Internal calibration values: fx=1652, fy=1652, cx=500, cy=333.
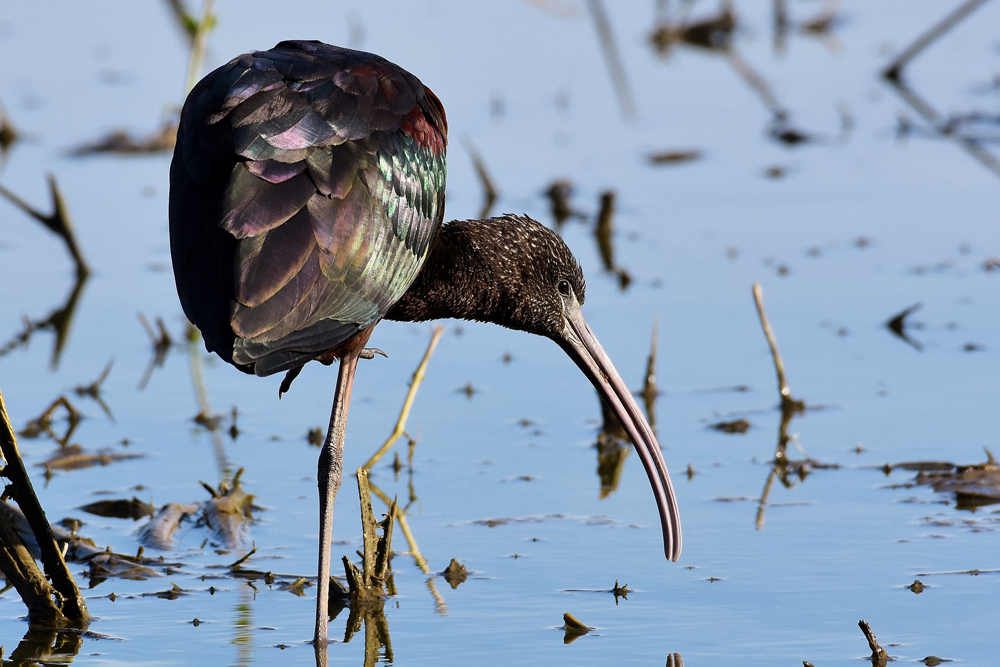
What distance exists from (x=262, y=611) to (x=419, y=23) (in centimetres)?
913

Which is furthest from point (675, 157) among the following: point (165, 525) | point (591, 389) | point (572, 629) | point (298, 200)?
point (298, 200)

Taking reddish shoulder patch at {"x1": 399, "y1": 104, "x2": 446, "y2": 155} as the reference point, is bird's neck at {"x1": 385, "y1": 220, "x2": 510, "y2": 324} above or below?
below

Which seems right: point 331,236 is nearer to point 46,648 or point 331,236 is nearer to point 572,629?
point 572,629

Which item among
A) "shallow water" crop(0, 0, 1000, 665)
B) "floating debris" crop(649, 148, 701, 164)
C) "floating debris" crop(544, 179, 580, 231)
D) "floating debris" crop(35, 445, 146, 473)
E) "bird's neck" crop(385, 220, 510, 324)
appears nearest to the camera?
"shallow water" crop(0, 0, 1000, 665)

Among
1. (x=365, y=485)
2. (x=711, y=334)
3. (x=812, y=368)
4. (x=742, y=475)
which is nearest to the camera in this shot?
(x=365, y=485)

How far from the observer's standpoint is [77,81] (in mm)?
12539

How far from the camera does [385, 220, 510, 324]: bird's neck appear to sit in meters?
5.22

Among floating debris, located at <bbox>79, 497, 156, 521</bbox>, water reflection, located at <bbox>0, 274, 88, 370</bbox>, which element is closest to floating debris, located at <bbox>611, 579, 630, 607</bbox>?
floating debris, located at <bbox>79, 497, 156, 521</bbox>

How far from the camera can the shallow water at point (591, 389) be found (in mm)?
4766

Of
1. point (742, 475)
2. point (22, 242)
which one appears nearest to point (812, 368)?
point (742, 475)

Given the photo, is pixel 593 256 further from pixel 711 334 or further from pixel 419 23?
pixel 419 23

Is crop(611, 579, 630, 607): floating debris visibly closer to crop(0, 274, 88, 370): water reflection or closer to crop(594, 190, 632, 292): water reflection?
crop(0, 274, 88, 370): water reflection

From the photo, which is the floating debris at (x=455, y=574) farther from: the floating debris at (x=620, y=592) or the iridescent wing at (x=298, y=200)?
the iridescent wing at (x=298, y=200)

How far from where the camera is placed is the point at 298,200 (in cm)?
433
